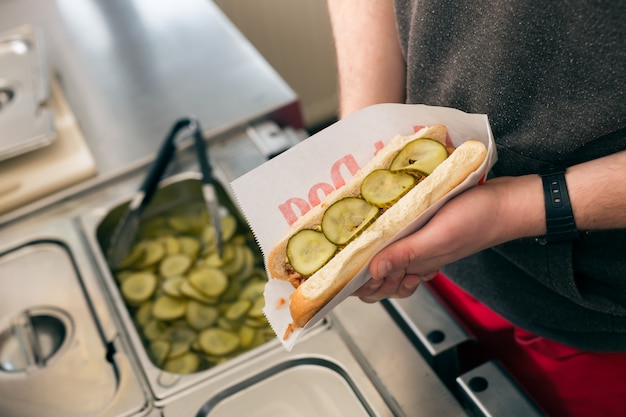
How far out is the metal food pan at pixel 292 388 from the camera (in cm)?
109

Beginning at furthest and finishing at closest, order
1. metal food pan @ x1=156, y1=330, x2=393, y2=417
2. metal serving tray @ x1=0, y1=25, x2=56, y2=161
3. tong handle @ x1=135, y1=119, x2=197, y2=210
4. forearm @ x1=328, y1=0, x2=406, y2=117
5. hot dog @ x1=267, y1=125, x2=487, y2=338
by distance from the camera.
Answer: metal serving tray @ x1=0, y1=25, x2=56, y2=161 < tong handle @ x1=135, y1=119, x2=197, y2=210 < forearm @ x1=328, y1=0, x2=406, y2=117 < metal food pan @ x1=156, y1=330, x2=393, y2=417 < hot dog @ x1=267, y1=125, x2=487, y2=338

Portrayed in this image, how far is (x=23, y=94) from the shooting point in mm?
1718

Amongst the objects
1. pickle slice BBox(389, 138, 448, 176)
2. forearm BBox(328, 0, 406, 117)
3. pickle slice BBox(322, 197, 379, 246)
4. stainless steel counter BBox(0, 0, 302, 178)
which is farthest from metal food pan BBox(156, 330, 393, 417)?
stainless steel counter BBox(0, 0, 302, 178)

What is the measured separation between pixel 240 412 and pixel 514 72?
2.36 ft

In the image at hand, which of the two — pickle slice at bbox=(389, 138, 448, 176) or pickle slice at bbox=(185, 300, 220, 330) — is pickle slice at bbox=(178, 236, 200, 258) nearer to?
pickle slice at bbox=(185, 300, 220, 330)

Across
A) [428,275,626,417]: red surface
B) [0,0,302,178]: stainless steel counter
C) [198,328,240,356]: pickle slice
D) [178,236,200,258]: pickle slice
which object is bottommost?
[428,275,626,417]: red surface

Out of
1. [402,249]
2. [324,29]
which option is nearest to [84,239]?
[402,249]

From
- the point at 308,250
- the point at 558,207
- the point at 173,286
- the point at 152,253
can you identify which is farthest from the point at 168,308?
the point at 558,207

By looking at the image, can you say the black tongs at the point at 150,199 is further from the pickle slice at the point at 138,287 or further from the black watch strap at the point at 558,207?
the black watch strap at the point at 558,207

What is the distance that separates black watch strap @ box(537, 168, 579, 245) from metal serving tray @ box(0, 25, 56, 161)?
3.85ft

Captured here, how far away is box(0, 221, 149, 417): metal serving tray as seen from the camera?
1157 millimetres

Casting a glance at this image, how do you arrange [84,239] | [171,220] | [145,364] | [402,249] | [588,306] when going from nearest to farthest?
[402,249]
[588,306]
[145,364]
[84,239]
[171,220]

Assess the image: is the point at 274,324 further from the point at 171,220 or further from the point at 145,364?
the point at 171,220

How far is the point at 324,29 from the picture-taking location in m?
2.99
